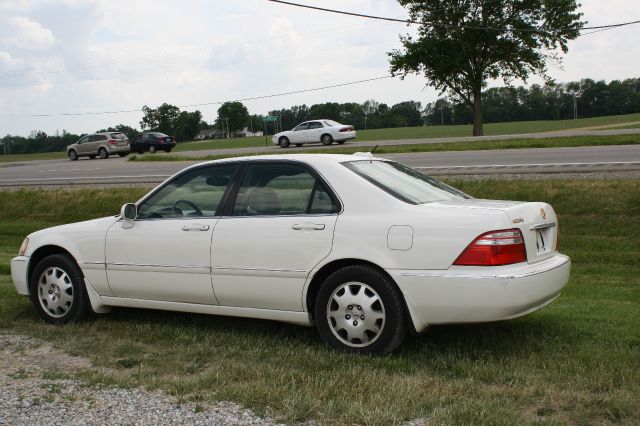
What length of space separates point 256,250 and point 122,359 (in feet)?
4.00

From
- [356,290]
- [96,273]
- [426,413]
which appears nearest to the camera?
[426,413]

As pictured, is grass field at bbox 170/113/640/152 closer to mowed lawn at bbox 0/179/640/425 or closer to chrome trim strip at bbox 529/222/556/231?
mowed lawn at bbox 0/179/640/425

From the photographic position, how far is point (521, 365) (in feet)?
15.9

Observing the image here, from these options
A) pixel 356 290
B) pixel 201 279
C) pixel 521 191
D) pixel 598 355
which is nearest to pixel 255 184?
pixel 201 279

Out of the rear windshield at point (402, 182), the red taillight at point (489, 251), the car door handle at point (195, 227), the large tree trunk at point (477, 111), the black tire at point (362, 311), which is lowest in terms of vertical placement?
the black tire at point (362, 311)

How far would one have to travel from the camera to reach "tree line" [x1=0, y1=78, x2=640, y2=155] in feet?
352

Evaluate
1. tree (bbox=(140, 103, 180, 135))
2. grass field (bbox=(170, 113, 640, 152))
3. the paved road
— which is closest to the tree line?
tree (bbox=(140, 103, 180, 135))

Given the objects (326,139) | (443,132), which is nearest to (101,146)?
(326,139)

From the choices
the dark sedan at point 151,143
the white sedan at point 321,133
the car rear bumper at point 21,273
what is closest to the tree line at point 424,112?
the dark sedan at point 151,143

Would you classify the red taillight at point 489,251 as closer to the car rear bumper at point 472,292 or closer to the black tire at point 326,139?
the car rear bumper at point 472,292

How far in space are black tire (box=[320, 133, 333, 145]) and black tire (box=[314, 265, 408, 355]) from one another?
32773 mm

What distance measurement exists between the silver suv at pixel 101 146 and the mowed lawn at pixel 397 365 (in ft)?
115

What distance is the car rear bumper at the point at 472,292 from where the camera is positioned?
15.6 feet

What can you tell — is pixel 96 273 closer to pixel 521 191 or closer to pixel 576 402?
pixel 576 402
